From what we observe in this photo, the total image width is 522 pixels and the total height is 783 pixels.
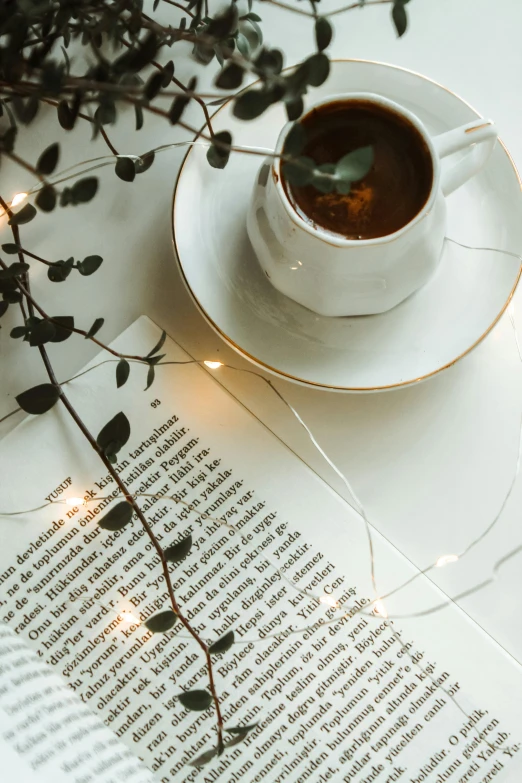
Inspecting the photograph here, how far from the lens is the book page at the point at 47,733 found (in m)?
0.44

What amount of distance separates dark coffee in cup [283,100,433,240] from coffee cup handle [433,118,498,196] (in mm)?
17

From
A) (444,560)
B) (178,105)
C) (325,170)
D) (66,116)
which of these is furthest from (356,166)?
(444,560)

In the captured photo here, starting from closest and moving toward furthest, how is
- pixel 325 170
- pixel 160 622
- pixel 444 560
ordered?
pixel 325 170 → pixel 160 622 → pixel 444 560

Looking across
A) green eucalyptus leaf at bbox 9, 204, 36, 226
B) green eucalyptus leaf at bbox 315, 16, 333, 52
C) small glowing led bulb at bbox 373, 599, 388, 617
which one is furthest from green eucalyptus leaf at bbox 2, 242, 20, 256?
small glowing led bulb at bbox 373, 599, 388, 617

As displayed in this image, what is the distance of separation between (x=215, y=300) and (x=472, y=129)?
220 millimetres

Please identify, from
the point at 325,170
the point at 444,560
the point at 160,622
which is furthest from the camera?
the point at 444,560

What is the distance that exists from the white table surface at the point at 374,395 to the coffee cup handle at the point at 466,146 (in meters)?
0.16

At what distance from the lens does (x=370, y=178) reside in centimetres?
52

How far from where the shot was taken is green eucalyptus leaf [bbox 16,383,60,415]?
22.2 inches

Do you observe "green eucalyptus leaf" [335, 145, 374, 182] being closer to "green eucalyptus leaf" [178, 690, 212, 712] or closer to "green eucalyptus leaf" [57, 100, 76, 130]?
"green eucalyptus leaf" [57, 100, 76, 130]

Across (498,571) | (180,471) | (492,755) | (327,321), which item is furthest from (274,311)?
(492,755)

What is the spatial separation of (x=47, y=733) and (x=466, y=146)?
482 mm

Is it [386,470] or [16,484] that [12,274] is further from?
[386,470]

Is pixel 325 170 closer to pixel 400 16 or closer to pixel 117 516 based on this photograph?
pixel 400 16
